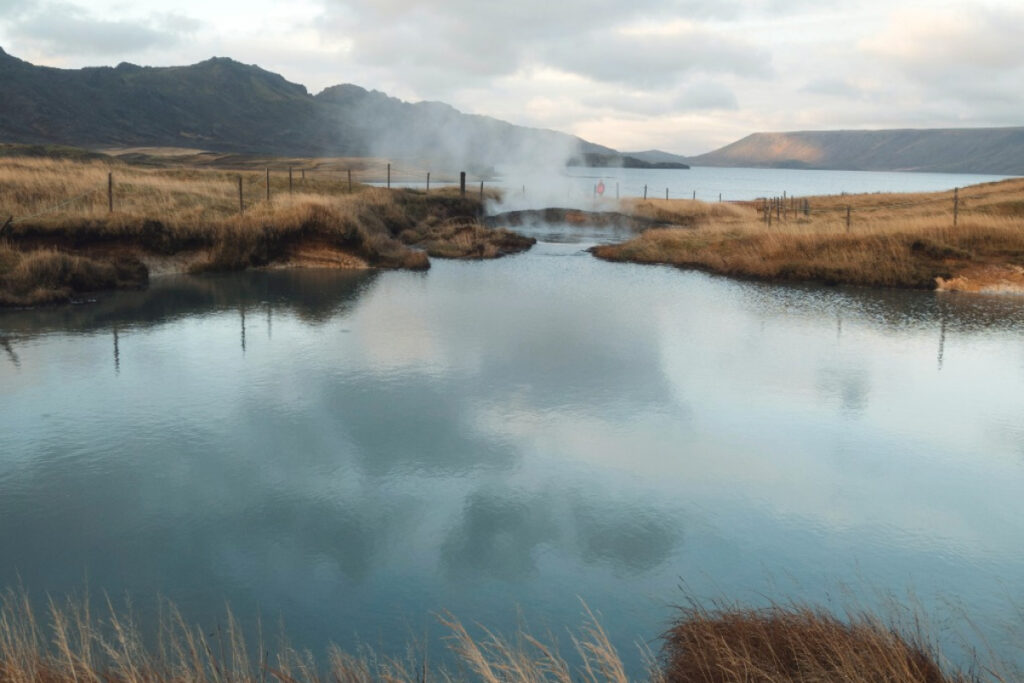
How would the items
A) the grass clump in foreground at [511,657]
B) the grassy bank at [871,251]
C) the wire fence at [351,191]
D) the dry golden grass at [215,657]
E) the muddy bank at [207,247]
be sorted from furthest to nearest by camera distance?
the grassy bank at [871,251] < the wire fence at [351,191] < the muddy bank at [207,247] < the dry golden grass at [215,657] < the grass clump in foreground at [511,657]

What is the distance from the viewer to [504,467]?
12.1 metres

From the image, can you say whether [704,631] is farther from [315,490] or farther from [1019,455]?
[1019,455]

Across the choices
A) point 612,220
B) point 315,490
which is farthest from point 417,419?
point 612,220

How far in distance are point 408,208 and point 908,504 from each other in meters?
38.9

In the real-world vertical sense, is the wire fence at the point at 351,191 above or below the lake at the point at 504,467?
above

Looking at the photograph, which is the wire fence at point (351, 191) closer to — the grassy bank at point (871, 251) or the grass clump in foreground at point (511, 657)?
the grassy bank at point (871, 251)

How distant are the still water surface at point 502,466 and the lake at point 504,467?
5cm

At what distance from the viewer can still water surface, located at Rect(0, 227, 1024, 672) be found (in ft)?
28.9

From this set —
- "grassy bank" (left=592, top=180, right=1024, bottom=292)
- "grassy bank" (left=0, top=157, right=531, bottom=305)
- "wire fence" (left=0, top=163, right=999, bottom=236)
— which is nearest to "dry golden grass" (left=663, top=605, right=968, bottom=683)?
"grassy bank" (left=0, top=157, right=531, bottom=305)

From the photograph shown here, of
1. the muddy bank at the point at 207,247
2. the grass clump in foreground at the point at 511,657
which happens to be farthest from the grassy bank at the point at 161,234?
the grass clump in foreground at the point at 511,657

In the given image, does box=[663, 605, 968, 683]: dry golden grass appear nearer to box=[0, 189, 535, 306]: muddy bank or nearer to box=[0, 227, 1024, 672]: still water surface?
box=[0, 227, 1024, 672]: still water surface

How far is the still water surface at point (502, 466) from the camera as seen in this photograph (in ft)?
28.9

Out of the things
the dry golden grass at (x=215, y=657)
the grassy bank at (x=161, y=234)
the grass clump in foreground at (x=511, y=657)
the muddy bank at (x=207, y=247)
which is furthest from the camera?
the grassy bank at (x=161, y=234)

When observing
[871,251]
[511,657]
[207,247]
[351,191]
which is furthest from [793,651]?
[351,191]
